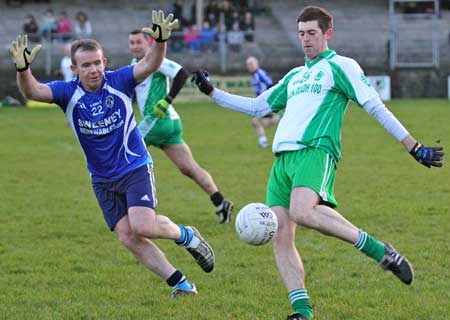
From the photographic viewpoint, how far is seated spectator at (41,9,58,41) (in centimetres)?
3250

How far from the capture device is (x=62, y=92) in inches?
253

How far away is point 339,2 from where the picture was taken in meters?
41.3

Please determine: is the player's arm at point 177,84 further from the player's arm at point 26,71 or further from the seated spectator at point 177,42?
the seated spectator at point 177,42

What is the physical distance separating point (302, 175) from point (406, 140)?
68 cm

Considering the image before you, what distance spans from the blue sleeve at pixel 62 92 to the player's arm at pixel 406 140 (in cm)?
206

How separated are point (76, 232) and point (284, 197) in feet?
13.7

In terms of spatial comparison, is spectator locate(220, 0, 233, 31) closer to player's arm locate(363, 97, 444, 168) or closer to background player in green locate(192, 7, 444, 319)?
background player in green locate(192, 7, 444, 319)

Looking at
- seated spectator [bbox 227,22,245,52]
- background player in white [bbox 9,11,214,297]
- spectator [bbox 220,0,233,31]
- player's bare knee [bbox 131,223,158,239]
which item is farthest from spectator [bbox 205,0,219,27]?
player's bare knee [bbox 131,223,158,239]

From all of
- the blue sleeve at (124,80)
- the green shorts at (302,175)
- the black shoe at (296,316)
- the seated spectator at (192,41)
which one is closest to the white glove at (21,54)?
the blue sleeve at (124,80)

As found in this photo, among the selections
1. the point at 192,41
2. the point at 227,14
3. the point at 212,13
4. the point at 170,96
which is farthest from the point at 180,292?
the point at 212,13

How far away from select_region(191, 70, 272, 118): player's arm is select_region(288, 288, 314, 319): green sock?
52.3 inches

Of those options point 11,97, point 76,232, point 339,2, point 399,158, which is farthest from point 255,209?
point 339,2

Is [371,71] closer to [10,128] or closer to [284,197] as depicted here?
[10,128]

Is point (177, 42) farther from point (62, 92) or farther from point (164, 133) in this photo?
point (62, 92)
